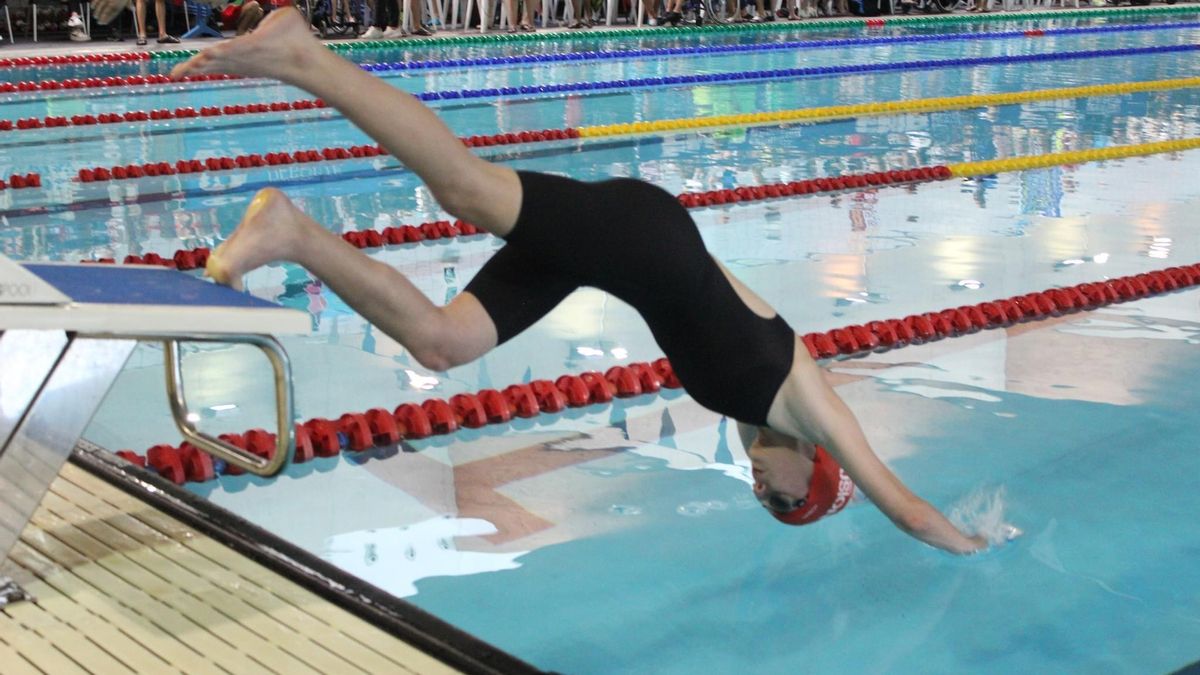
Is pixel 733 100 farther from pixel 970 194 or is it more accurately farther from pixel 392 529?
pixel 392 529

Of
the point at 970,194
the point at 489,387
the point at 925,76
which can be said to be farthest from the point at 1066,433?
the point at 925,76

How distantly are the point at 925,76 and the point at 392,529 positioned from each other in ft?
30.5

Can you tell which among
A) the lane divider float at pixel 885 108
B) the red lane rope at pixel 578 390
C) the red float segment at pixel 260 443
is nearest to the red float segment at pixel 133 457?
the red lane rope at pixel 578 390

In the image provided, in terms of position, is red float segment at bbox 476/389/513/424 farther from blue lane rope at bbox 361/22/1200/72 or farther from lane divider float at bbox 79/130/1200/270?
blue lane rope at bbox 361/22/1200/72

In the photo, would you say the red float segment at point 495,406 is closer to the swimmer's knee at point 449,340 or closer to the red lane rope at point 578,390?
the red lane rope at point 578,390

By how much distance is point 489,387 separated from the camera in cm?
374

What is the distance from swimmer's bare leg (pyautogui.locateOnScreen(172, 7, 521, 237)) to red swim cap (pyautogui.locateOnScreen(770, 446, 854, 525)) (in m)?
0.71

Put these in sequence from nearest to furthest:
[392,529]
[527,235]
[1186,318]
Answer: [527,235] → [392,529] → [1186,318]

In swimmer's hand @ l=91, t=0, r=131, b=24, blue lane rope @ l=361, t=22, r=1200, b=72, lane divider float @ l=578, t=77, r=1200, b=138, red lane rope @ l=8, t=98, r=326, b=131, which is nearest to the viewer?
swimmer's hand @ l=91, t=0, r=131, b=24

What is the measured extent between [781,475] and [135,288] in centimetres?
113

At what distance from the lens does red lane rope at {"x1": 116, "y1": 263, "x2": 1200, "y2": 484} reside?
324 cm

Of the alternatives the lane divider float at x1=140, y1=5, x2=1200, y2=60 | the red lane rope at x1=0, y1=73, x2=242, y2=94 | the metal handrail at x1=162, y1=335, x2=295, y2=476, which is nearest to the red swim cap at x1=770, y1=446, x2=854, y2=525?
the metal handrail at x1=162, y1=335, x2=295, y2=476

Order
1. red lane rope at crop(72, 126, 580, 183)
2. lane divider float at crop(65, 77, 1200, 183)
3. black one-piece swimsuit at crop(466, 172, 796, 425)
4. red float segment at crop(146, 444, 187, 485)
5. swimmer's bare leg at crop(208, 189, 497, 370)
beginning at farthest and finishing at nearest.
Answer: lane divider float at crop(65, 77, 1200, 183), red lane rope at crop(72, 126, 580, 183), red float segment at crop(146, 444, 187, 485), black one-piece swimsuit at crop(466, 172, 796, 425), swimmer's bare leg at crop(208, 189, 497, 370)

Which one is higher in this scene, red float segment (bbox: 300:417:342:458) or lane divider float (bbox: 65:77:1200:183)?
lane divider float (bbox: 65:77:1200:183)
